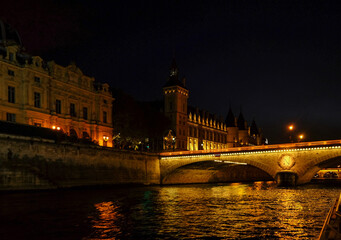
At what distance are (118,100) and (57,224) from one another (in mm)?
61900

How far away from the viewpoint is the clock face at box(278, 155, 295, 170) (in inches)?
2244

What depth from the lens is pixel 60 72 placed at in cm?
6303

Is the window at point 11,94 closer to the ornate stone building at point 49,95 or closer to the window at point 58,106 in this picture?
the ornate stone building at point 49,95

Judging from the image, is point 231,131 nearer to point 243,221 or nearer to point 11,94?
point 11,94

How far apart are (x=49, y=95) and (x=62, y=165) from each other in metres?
16.5

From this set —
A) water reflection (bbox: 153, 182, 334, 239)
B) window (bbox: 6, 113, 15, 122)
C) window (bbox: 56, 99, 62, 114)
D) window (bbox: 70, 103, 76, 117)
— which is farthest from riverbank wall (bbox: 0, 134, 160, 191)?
water reflection (bbox: 153, 182, 334, 239)

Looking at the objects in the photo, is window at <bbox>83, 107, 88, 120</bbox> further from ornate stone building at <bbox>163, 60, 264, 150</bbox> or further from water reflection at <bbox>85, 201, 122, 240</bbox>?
water reflection at <bbox>85, 201, 122, 240</bbox>

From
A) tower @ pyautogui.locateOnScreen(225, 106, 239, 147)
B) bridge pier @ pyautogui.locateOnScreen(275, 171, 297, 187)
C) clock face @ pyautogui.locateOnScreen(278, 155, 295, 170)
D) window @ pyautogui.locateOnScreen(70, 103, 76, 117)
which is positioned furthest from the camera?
tower @ pyautogui.locateOnScreen(225, 106, 239, 147)

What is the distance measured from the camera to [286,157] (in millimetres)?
57469

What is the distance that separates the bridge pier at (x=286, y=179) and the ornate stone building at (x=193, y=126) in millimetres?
43085

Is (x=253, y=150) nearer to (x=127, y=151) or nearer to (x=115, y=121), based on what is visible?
(x=127, y=151)

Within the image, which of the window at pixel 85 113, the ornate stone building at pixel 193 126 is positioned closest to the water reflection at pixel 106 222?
the window at pixel 85 113

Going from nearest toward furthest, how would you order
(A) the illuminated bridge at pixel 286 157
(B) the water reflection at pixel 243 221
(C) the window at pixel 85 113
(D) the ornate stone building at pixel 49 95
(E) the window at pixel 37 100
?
(B) the water reflection at pixel 243 221 → (D) the ornate stone building at pixel 49 95 → (A) the illuminated bridge at pixel 286 157 → (E) the window at pixel 37 100 → (C) the window at pixel 85 113

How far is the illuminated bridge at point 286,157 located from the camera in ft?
178
